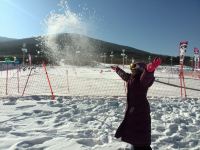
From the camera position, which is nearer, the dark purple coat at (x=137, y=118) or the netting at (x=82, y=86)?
the dark purple coat at (x=137, y=118)

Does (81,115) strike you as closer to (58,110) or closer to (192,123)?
(58,110)

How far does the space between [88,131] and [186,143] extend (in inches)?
84.5

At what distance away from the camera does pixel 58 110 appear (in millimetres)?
10633

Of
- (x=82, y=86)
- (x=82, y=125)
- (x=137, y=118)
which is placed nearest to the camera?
(x=137, y=118)

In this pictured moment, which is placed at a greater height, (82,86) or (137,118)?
(137,118)

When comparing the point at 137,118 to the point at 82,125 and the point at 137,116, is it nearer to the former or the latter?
the point at 137,116

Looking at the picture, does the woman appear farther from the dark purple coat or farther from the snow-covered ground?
the snow-covered ground

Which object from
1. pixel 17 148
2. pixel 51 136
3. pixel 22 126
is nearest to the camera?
pixel 17 148

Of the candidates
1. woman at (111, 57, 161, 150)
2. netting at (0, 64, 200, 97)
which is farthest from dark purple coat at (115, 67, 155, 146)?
netting at (0, 64, 200, 97)

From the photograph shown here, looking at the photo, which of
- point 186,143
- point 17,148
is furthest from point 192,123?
point 17,148

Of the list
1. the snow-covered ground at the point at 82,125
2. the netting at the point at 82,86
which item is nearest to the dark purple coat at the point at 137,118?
the snow-covered ground at the point at 82,125

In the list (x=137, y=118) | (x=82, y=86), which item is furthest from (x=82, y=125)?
(x=82, y=86)

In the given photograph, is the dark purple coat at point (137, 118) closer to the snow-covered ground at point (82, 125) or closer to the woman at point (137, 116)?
the woman at point (137, 116)

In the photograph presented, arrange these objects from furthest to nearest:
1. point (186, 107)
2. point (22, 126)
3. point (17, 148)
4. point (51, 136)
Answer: point (186, 107)
point (22, 126)
point (51, 136)
point (17, 148)
